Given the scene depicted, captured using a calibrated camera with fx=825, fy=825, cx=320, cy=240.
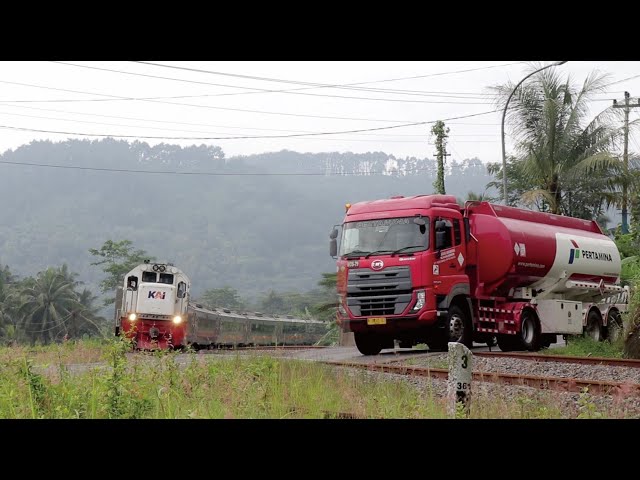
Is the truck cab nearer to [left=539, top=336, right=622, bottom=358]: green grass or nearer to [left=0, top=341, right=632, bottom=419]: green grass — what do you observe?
[left=539, top=336, right=622, bottom=358]: green grass

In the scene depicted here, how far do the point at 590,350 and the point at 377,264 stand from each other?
729 cm

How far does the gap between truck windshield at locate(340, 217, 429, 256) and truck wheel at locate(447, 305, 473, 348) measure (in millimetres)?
1866

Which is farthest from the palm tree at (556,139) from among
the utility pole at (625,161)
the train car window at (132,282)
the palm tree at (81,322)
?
the palm tree at (81,322)

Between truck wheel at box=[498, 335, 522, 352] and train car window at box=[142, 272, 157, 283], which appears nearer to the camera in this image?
truck wheel at box=[498, 335, 522, 352]

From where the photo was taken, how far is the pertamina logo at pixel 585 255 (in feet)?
75.0

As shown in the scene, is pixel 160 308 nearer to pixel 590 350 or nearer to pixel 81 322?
pixel 590 350

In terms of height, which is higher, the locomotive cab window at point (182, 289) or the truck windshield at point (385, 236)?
the truck windshield at point (385, 236)

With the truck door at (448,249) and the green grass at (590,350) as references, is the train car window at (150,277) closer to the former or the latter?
the truck door at (448,249)

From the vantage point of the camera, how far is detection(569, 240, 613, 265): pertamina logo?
75.0 ft

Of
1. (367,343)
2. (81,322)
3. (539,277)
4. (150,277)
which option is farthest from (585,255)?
(81,322)

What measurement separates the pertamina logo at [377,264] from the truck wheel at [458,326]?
196cm

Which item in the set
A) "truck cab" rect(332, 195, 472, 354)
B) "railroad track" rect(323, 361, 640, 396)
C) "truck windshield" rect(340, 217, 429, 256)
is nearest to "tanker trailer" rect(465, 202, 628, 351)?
"truck cab" rect(332, 195, 472, 354)

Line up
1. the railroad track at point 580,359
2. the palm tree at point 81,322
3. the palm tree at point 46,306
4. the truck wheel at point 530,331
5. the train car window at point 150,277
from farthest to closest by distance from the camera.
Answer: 1. the palm tree at point 81,322
2. the palm tree at point 46,306
3. the train car window at point 150,277
4. the truck wheel at point 530,331
5. the railroad track at point 580,359
